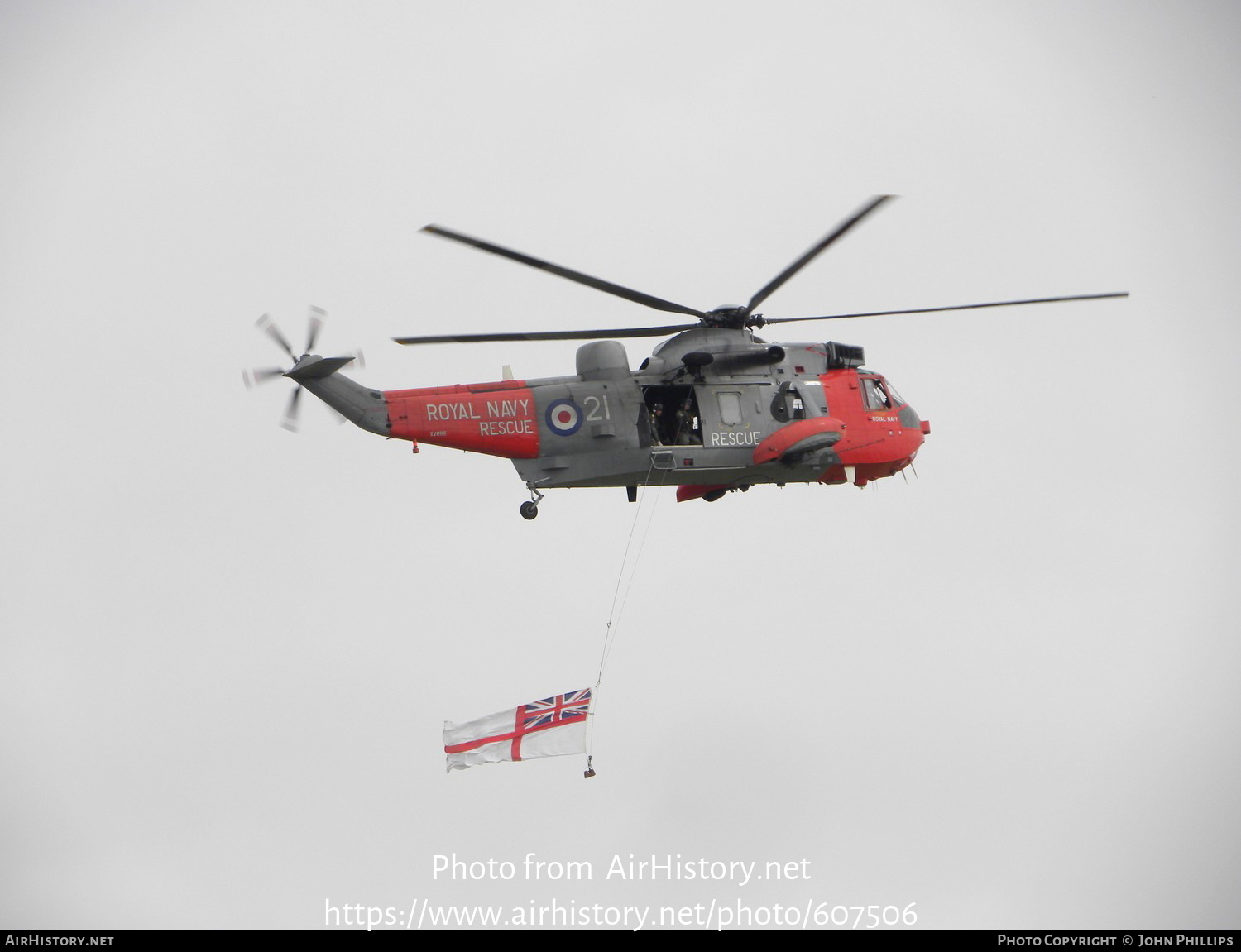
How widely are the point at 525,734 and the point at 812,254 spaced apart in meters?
12.0

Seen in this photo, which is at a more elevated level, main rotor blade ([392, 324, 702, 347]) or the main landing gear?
main rotor blade ([392, 324, 702, 347])

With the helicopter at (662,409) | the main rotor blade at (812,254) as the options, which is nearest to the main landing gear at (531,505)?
the helicopter at (662,409)

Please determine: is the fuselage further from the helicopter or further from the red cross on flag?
the red cross on flag

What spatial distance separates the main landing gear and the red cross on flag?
4.93 m

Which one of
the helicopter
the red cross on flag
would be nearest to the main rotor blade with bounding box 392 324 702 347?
the helicopter

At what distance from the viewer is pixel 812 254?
1212 inches

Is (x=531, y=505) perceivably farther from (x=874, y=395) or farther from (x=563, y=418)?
(x=874, y=395)

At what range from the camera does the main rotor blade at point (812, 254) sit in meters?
29.4

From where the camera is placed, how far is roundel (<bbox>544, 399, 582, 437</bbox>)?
32.2m

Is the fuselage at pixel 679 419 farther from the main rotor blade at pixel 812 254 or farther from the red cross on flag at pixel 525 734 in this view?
the red cross on flag at pixel 525 734

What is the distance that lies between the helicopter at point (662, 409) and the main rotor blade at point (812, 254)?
0.03 meters
